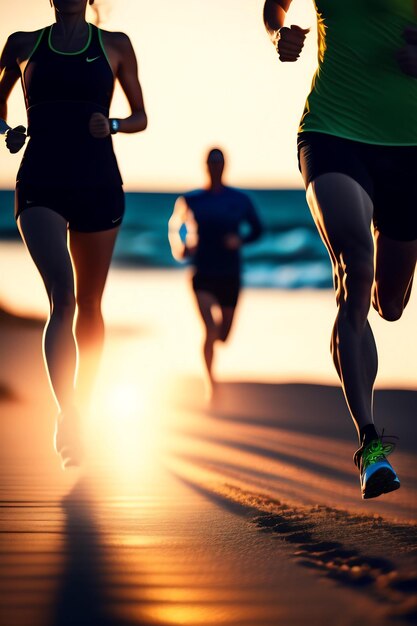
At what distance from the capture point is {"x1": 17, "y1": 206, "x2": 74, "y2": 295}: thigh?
15.0 feet

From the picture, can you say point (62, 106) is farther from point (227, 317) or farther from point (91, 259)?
point (227, 317)

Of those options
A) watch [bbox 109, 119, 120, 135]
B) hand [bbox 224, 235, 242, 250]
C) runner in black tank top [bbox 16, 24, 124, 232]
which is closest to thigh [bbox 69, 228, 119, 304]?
runner in black tank top [bbox 16, 24, 124, 232]

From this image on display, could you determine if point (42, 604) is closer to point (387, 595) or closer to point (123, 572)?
point (123, 572)

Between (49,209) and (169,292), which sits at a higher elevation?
(49,209)

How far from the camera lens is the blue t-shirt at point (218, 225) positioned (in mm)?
8453

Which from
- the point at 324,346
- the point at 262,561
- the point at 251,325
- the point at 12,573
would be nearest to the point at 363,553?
the point at 262,561

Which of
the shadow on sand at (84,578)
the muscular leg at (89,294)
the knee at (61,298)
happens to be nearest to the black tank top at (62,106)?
the muscular leg at (89,294)

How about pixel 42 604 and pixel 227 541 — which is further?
pixel 227 541

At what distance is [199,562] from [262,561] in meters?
0.18

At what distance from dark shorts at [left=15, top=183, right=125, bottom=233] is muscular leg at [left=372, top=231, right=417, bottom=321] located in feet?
4.40

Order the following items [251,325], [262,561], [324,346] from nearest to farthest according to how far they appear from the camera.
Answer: [262,561], [324,346], [251,325]

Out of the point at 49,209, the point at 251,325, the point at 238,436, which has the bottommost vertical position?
the point at 251,325

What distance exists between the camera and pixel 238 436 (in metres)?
6.63

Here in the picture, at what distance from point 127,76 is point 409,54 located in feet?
5.18
